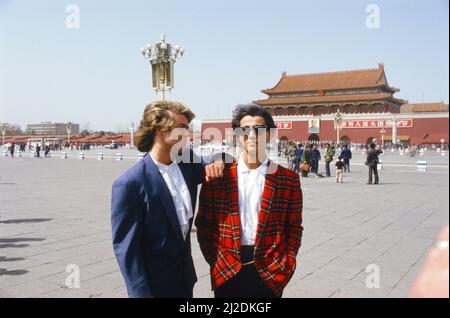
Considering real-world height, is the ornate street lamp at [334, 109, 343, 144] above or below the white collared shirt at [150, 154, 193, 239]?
above

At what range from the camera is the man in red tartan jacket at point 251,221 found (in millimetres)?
1698

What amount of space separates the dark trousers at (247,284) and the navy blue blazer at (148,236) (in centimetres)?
21

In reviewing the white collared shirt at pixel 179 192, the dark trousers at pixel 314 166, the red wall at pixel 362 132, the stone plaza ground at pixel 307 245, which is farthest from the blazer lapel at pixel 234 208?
the red wall at pixel 362 132

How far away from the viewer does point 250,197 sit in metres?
1.74

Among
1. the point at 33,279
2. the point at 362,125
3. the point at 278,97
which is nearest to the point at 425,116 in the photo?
the point at 362,125

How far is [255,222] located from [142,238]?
0.51 m

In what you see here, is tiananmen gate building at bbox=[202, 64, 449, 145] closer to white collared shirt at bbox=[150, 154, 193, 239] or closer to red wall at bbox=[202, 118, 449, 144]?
red wall at bbox=[202, 118, 449, 144]

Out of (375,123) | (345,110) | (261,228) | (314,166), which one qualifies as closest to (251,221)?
(261,228)

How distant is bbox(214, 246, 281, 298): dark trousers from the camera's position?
171 cm

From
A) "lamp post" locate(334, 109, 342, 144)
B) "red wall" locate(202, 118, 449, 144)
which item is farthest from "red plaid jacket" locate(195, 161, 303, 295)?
"lamp post" locate(334, 109, 342, 144)

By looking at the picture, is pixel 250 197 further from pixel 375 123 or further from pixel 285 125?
pixel 285 125

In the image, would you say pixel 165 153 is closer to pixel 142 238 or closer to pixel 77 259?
pixel 142 238

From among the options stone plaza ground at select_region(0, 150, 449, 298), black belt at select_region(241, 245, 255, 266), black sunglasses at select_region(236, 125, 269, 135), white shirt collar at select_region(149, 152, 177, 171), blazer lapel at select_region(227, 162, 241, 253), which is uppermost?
black sunglasses at select_region(236, 125, 269, 135)
